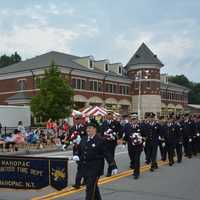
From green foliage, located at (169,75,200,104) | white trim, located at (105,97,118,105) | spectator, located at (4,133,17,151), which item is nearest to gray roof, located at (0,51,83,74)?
white trim, located at (105,97,118,105)

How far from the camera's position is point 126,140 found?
48.9ft

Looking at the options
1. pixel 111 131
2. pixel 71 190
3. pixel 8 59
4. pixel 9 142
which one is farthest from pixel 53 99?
pixel 8 59

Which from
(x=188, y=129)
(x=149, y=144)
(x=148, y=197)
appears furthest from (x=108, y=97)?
(x=148, y=197)

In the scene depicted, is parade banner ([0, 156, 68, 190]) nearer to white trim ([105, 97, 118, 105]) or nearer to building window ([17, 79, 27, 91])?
building window ([17, 79, 27, 91])

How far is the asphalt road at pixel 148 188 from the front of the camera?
1037 cm

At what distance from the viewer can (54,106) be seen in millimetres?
51375

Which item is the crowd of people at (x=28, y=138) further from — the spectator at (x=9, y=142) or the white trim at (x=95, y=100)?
the white trim at (x=95, y=100)

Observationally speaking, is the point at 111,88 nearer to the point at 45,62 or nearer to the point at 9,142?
the point at 45,62

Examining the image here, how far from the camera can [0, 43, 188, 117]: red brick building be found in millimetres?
66875

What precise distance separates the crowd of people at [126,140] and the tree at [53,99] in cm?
3008

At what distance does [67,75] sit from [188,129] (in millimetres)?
46049

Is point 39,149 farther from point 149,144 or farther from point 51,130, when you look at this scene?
point 149,144

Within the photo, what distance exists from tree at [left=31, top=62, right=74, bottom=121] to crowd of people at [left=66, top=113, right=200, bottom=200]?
3008 cm

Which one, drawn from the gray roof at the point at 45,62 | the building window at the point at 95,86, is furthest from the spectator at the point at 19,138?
the building window at the point at 95,86
